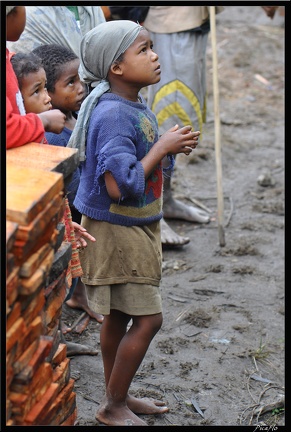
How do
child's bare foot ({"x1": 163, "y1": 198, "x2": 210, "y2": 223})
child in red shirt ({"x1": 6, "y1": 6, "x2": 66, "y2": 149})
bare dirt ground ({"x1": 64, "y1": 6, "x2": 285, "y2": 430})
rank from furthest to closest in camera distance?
child's bare foot ({"x1": 163, "y1": 198, "x2": 210, "y2": 223}) → bare dirt ground ({"x1": 64, "y1": 6, "x2": 285, "y2": 430}) → child in red shirt ({"x1": 6, "y1": 6, "x2": 66, "y2": 149})

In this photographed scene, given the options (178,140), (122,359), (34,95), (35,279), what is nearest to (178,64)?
(34,95)

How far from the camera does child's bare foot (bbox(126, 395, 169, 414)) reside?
135 inches

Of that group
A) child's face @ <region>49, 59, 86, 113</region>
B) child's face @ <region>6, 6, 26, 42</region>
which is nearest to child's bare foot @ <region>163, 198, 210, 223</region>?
child's face @ <region>49, 59, 86, 113</region>

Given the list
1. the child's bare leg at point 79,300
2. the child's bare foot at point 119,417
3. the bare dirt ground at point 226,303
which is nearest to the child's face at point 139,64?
the child's bare foot at point 119,417

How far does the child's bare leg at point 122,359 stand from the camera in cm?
312

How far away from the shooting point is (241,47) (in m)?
11.1

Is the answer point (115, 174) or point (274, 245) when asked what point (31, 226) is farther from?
point (274, 245)

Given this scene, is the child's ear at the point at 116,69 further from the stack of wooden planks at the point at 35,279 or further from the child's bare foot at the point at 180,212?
the child's bare foot at the point at 180,212

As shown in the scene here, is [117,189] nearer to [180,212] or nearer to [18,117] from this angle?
[18,117]

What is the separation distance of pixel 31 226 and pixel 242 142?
632cm

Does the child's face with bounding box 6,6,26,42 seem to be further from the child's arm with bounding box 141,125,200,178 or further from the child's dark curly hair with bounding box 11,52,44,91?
the child's arm with bounding box 141,125,200,178

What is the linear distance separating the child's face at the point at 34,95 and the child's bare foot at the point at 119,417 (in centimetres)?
132

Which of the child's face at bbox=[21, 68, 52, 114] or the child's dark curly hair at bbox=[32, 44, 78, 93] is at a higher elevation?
the child's face at bbox=[21, 68, 52, 114]

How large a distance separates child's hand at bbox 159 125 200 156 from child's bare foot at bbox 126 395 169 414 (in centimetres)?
119
